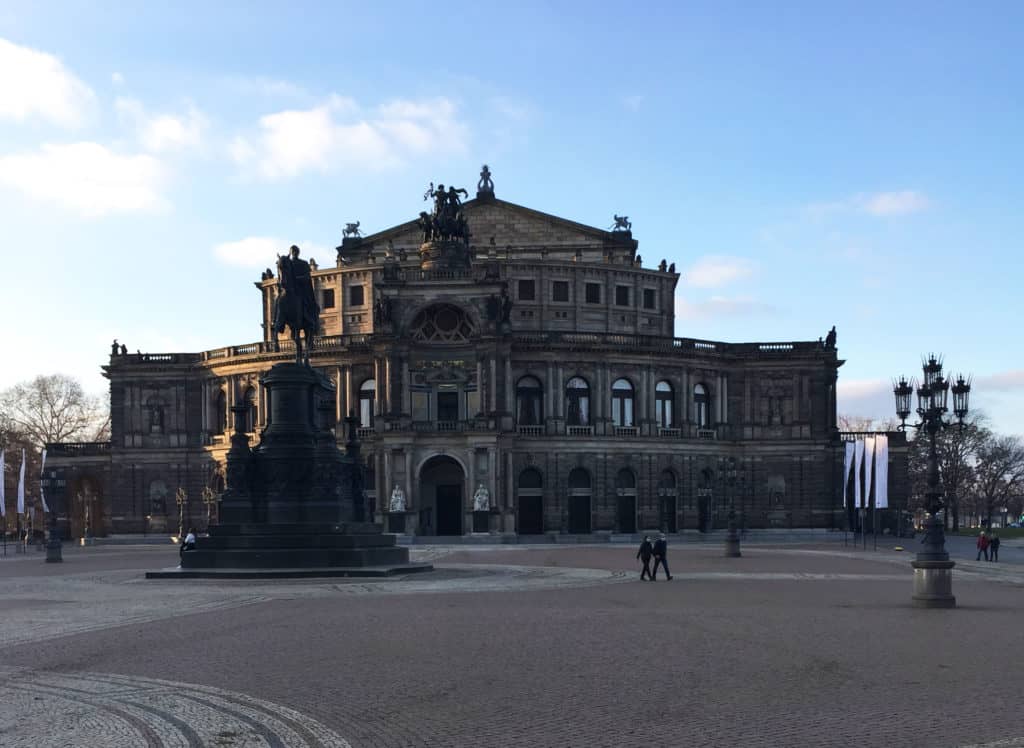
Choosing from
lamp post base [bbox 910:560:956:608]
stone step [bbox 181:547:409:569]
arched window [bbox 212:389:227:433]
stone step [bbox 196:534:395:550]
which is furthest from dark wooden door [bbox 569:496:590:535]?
lamp post base [bbox 910:560:956:608]

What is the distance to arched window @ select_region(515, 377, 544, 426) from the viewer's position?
90000mm

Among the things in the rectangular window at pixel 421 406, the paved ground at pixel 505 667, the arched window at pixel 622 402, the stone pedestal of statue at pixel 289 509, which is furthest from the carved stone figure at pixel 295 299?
the arched window at pixel 622 402

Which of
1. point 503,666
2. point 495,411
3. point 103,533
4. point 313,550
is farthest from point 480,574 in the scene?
point 103,533

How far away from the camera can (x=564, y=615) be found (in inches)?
1062

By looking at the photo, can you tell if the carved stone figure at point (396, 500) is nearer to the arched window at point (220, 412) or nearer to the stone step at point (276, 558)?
the arched window at point (220, 412)

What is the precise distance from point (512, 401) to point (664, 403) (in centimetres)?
1297

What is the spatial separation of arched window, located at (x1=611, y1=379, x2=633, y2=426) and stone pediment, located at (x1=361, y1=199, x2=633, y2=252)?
50.7 ft

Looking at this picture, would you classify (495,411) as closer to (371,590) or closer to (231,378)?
(231,378)

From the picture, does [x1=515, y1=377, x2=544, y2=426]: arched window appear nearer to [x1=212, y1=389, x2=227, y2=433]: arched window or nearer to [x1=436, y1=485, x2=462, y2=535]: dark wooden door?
[x1=436, y1=485, x2=462, y2=535]: dark wooden door

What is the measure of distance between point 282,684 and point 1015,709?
30.7ft

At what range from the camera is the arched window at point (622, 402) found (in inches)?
3610

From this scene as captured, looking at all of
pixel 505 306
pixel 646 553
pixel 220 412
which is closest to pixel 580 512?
pixel 505 306

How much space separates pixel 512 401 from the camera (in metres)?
87.6

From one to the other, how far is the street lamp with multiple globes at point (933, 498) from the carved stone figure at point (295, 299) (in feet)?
Answer: 67.9
